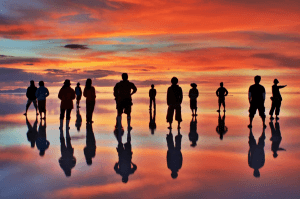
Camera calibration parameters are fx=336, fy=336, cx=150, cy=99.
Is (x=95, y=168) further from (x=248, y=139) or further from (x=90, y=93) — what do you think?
(x=90, y=93)

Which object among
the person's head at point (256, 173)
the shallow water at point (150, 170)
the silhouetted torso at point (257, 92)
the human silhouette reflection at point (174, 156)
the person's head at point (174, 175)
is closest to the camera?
the shallow water at point (150, 170)

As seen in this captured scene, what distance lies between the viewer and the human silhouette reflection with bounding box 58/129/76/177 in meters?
6.99

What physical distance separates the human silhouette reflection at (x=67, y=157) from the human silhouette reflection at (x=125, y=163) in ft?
3.19

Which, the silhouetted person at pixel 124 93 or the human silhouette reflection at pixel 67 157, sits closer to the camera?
the human silhouette reflection at pixel 67 157

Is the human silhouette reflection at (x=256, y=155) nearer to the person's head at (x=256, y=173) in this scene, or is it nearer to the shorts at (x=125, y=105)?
the person's head at (x=256, y=173)

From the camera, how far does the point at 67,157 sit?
8.09 meters

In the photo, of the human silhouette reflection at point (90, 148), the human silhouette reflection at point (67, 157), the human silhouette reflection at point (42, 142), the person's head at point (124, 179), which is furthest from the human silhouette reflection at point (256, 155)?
the human silhouette reflection at point (42, 142)

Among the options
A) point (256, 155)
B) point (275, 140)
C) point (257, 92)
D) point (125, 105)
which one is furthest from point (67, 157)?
point (257, 92)

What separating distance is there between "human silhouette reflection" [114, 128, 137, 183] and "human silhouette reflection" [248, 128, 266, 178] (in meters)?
2.43

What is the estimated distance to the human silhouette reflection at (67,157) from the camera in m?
6.99

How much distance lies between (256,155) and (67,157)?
459 cm

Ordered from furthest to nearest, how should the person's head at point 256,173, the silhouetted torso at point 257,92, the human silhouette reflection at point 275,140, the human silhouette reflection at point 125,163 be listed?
the silhouetted torso at point 257,92 < the human silhouette reflection at point 275,140 < the human silhouette reflection at point 125,163 < the person's head at point 256,173

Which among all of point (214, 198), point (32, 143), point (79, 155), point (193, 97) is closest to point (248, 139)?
point (79, 155)

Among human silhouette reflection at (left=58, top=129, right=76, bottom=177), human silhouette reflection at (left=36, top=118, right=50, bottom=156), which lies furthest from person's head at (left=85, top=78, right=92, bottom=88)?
human silhouette reflection at (left=58, top=129, right=76, bottom=177)
